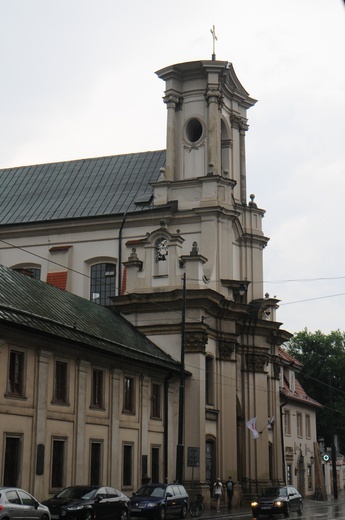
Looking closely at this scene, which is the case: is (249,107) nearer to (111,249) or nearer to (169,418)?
(111,249)

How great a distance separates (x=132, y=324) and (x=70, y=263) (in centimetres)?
711

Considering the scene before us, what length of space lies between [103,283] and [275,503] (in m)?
18.0

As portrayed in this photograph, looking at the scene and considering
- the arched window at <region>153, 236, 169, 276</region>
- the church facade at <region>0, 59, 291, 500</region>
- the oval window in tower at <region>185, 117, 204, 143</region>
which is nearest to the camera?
the church facade at <region>0, 59, 291, 500</region>

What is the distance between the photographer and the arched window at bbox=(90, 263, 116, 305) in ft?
164

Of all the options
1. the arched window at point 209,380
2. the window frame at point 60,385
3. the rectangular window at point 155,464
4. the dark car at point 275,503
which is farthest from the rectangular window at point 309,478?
the window frame at point 60,385

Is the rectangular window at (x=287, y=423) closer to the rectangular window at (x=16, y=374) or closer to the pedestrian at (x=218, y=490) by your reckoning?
the pedestrian at (x=218, y=490)

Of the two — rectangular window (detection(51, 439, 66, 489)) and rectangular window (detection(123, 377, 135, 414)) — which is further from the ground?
rectangular window (detection(123, 377, 135, 414))

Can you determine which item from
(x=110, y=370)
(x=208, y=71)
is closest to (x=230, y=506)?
(x=110, y=370)

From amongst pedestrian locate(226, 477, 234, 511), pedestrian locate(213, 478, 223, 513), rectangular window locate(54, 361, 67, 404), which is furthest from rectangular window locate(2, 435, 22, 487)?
pedestrian locate(226, 477, 234, 511)

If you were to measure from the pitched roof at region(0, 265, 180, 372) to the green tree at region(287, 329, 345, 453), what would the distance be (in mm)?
48747

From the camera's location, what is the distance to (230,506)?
43.3 meters

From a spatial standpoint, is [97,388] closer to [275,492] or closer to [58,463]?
[58,463]

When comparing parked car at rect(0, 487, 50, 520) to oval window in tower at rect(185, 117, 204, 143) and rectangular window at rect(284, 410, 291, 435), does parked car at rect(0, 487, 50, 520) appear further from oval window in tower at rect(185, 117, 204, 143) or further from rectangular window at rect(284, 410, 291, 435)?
rectangular window at rect(284, 410, 291, 435)

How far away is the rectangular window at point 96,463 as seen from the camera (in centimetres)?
3497
